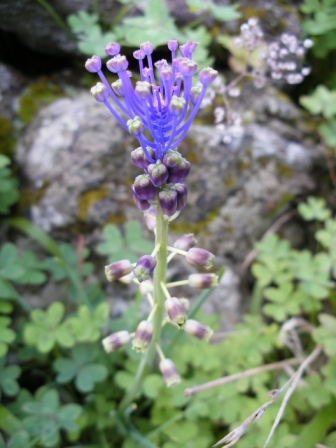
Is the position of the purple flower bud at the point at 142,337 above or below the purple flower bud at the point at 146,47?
below

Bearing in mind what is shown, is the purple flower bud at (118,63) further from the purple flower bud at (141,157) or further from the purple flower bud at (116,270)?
the purple flower bud at (116,270)

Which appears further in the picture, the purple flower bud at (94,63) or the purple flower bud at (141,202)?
the purple flower bud at (141,202)

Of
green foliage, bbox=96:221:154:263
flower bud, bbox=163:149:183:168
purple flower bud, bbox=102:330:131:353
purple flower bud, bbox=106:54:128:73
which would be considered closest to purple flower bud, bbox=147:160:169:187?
flower bud, bbox=163:149:183:168

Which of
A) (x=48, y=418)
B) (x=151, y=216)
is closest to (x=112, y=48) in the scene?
(x=151, y=216)

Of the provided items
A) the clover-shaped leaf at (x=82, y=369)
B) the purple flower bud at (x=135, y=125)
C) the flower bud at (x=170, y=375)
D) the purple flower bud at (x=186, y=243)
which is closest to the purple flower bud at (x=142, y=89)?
the purple flower bud at (x=135, y=125)

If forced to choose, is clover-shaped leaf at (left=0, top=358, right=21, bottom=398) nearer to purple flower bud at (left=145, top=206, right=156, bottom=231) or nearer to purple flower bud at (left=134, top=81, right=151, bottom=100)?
purple flower bud at (left=145, top=206, right=156, bottom=231)

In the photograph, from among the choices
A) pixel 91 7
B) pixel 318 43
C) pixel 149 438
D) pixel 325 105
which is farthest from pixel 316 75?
pixel 149 438
